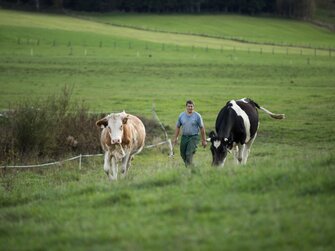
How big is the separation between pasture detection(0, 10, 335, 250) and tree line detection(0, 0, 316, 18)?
127 ft

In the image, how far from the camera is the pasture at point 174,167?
29.7 ft

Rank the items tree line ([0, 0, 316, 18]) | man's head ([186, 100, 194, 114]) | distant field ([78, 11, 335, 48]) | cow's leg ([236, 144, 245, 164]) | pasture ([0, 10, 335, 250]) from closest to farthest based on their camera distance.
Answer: pasture ([0, 10, 335, 250]) → man's head ([186, 100, 194, 114]) → cow's leg ([236, 144, 245, 164]) → distant field ([78, 11, 335, 48]) → tree line ([0, 0, 316, 18])

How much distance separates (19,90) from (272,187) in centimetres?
3166

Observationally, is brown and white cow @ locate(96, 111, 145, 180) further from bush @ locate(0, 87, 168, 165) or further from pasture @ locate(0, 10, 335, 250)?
bush @ locate(0, 87, 168, 165)

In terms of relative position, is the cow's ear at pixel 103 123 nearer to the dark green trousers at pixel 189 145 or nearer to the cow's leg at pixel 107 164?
the cow's leg at pixel 107 164

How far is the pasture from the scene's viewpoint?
9.05 meters

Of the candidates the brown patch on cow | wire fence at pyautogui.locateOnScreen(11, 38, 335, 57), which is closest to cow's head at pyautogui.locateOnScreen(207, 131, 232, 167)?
the brown patch on cow

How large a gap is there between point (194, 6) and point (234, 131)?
124 m

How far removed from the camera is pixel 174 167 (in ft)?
53.1

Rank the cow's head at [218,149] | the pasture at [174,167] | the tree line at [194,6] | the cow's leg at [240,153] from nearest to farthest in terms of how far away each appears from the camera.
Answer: the pasture at [174,167], the cow's head at [218,149], the cow's leg at [240,153], the tree line at [194,6]

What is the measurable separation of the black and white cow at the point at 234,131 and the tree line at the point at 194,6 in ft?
347

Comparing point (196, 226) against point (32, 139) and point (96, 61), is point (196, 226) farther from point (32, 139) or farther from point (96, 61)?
point (96, 61)

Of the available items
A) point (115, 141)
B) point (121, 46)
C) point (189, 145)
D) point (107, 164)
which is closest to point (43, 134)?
point (107, 164)

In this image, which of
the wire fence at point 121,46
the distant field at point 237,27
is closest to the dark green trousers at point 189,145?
the wire fence at point 121,46
